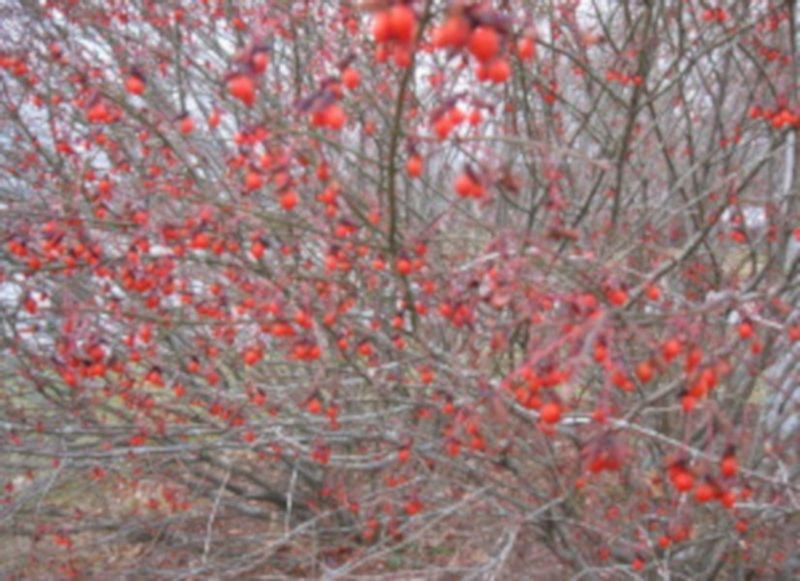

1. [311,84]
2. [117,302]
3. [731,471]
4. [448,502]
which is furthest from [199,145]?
[731,471]

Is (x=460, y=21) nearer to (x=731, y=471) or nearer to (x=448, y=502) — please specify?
(x=731, y=471)

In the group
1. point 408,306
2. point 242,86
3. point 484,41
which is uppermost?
point 242,86

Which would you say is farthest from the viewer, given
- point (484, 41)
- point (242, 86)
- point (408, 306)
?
point (408, 306)

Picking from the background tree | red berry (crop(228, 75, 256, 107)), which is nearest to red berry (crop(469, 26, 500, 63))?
the background tree

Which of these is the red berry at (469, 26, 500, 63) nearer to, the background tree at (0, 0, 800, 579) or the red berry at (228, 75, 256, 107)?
the background tree at (0, 0, 800, 579)

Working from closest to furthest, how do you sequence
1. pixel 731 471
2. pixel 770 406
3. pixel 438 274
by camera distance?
pixel 731 471 < pixel 438 274 < pixel 770 406

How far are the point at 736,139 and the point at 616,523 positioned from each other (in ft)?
7.07

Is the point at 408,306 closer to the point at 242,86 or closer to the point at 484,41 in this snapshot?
the point at 242,86

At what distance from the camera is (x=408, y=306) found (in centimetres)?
289

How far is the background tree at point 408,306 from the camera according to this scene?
232cm

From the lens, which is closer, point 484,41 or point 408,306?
point 484,41

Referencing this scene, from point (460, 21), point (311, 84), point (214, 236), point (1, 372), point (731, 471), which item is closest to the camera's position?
point (460, 21)

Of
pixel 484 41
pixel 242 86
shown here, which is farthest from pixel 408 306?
pixel 484 41

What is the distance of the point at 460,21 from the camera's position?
1.28m
